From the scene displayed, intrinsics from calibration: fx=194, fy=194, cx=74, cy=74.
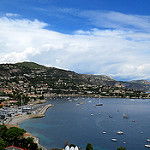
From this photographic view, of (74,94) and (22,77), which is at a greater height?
(22,77)

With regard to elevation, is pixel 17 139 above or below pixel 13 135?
below

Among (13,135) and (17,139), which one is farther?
(17,139)

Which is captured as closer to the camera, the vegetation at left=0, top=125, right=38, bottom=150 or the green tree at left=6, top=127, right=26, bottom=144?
the vegetation at left=0, top=125, right=38, bottom=150

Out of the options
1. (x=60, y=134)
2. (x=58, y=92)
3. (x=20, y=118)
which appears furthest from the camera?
(x=58, y=92)

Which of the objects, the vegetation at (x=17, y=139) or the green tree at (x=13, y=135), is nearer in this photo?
the vegetation at (x=17, y=139)

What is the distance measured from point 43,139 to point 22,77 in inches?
3275

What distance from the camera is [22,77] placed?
340ft

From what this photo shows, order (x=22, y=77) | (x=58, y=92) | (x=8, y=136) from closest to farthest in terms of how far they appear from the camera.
Result: (x=8, y=136), (x=58, y=92), (x=22, y=77)

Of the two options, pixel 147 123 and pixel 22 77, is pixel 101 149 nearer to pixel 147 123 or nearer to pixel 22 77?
pixel 147 123

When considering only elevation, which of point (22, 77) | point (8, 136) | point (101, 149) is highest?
point (22, 77)

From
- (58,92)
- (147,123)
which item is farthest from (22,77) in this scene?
(147,123)

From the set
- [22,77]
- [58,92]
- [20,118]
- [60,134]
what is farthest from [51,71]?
[60,134]

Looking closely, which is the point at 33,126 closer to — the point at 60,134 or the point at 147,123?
the point at 60,134

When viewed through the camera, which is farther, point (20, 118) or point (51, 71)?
point (51, 71)
